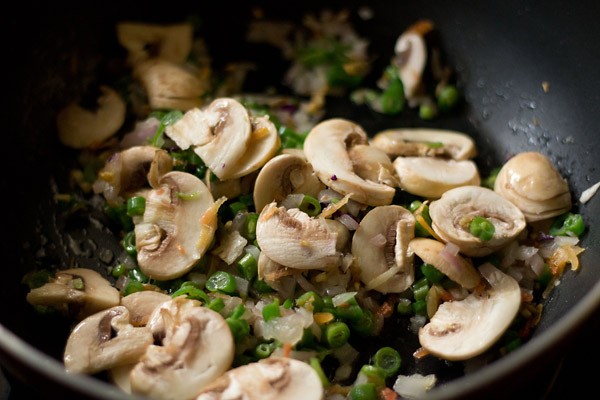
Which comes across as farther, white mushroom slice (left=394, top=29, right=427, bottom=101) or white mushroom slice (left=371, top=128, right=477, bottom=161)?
white mushroom slice (left=394, top=29, right=427, bottom=101)

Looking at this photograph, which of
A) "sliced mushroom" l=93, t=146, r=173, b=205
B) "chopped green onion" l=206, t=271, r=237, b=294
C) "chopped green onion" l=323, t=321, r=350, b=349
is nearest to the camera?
"chopped green onion" l=323, t=321, r=350, b=349

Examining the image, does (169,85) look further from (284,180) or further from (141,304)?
(141,304)

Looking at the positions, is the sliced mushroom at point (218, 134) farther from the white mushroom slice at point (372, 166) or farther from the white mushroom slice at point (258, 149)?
the white mushroom slice at point (372, 166)

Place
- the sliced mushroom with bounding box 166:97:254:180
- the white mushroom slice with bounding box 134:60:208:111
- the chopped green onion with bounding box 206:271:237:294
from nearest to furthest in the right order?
the chopped green onion with bounding box 206:271:237:294
the sliced mushroom with bounding box 166:97:254:180
the white mushroom slice with bounding box 134:60:208:111

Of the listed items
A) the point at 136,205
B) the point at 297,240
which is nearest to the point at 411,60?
the point at 297,240

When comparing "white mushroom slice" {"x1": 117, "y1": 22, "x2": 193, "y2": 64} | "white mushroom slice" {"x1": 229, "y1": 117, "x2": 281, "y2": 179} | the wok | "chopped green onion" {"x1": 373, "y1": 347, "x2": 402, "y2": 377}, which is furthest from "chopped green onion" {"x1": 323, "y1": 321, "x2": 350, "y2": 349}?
"white mushroom slice" {"x1": 117, "y1": 22, "x2": 193, "y2": 64}

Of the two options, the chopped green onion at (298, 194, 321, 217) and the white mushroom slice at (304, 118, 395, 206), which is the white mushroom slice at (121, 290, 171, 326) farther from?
the white mushroom slice at (304, 118, 395, 206)
